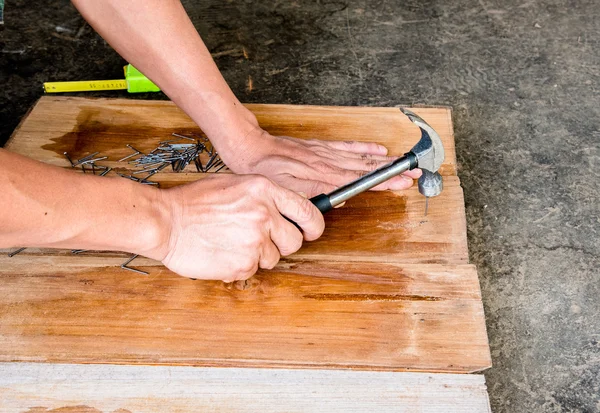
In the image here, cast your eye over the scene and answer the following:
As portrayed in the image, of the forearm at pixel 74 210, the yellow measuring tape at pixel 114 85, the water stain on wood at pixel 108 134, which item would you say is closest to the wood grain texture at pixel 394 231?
the forearm at pixel 74 210

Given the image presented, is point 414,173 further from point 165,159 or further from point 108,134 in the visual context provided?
point 108,134

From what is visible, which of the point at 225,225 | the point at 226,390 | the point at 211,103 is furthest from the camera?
the point at 211,103

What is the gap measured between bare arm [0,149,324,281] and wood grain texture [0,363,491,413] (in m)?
0.27

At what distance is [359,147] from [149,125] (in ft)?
2.44

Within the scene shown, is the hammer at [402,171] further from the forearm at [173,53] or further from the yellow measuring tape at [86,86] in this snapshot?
the yellow measuring tape at [86,86]

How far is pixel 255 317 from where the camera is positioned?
1521mm

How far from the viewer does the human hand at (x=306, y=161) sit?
185cm

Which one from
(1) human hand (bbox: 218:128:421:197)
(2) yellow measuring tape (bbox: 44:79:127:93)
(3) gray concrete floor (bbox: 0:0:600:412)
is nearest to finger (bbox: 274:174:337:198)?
(1) human hand (bbox: 218:128:421:197)

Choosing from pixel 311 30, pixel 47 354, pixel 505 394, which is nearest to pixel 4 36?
pixel 311 30

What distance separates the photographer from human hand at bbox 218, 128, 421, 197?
73.0 inches

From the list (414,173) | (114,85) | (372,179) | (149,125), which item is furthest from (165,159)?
(114,85)

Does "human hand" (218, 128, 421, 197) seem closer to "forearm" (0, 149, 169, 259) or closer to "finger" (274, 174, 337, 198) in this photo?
"finger" (274, 174, 337, 198)

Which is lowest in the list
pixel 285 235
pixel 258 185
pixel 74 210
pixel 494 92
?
pixel 494 92

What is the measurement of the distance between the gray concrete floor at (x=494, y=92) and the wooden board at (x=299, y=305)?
65 cm
